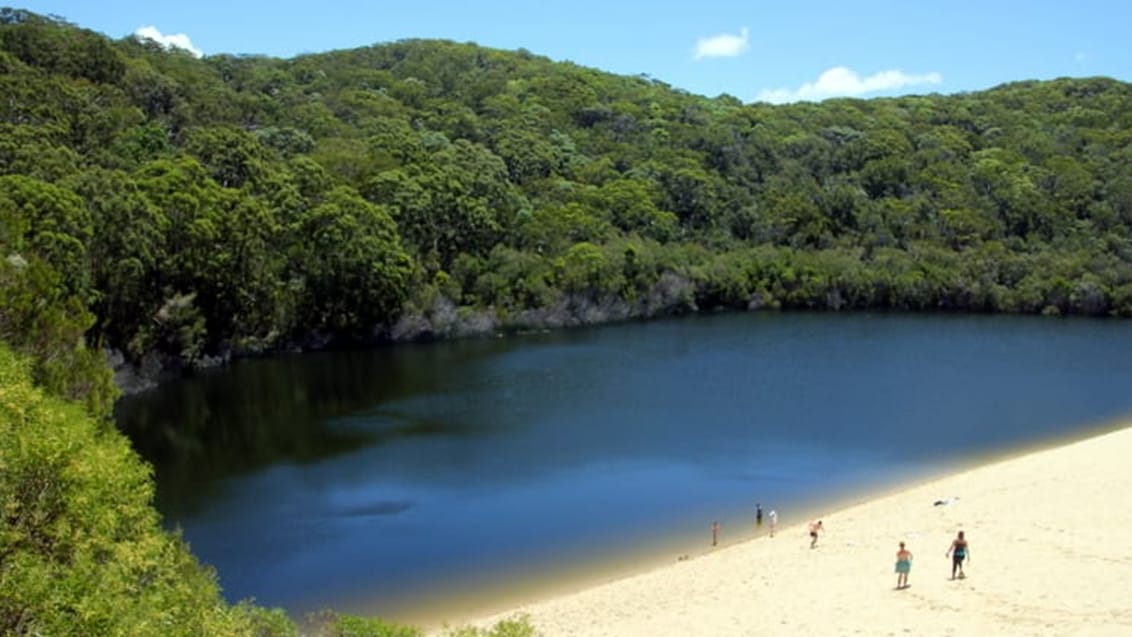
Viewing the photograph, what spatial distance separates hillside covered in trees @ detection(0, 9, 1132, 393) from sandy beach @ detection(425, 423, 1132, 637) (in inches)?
652

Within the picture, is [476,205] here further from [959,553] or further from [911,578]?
[959,553]

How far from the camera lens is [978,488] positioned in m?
34.0

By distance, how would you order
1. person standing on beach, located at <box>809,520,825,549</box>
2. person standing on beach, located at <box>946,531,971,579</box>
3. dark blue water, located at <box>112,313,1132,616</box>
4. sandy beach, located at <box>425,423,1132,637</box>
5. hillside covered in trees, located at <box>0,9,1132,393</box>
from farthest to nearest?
1. hillside covered in trees, located at <box>0,9,1132,393</box>
2. dark blue water, located at <box>112,313,1132,616</box>
3. person standing on beach, located at <box>809,520,825,549</box>
4. person standing on beach, located at <box>946,531,971,579</box>
5. sandy beach, located at <box>425,423,1132,637</box>

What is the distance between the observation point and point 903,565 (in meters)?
24.2

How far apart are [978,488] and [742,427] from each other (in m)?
13.0

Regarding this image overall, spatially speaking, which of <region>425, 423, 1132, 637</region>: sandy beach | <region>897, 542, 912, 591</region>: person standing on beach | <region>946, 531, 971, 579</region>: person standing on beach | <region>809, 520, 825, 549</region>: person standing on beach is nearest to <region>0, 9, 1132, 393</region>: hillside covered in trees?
<region>425, 423, 1132, 637</region>: sandy beach

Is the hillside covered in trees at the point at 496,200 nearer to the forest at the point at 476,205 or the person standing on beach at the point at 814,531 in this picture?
the forest at the point at 476,205

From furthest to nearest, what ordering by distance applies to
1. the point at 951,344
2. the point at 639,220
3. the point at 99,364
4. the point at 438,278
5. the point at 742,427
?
the point at 639,220, the point at 438,278, the point at 951,344, the point at 742,427, the point at 99,364

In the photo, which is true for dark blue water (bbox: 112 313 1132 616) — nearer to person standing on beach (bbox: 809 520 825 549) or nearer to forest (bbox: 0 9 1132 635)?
person standing on beach (bbox: 809 520 825 549)

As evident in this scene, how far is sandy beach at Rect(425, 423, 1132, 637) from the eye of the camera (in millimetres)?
22016

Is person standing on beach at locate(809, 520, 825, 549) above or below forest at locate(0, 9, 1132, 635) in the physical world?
below

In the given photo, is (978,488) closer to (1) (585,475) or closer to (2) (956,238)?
(1) (585,475)

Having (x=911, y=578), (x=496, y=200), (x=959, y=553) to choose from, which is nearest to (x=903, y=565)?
(x=911, y=578)

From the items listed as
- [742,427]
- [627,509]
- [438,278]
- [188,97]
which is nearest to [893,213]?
[438,278]
